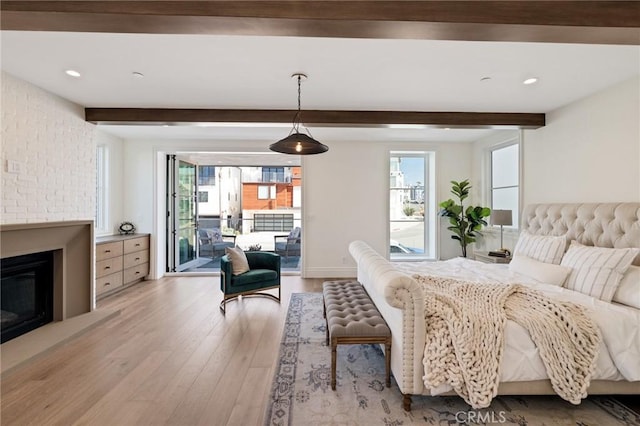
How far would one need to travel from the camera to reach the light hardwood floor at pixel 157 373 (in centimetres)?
191

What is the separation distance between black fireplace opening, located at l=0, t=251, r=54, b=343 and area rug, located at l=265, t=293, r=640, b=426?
2723mm

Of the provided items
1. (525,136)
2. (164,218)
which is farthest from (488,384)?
(164,218)

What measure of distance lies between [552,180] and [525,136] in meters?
0.85

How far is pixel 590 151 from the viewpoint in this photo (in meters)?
3.22

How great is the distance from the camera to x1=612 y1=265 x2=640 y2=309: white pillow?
2.16m

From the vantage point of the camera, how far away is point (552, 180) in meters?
3.72

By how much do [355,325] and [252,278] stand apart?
6.83 feet

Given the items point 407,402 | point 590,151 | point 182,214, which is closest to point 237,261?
point 407,402

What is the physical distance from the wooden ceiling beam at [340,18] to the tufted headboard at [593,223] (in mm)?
1682

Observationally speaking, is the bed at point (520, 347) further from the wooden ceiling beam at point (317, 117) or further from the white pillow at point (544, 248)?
the wooden ceiling beam at point (317, 117)

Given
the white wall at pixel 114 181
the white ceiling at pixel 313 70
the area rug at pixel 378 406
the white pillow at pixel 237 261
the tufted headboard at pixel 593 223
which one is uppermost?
the white ceiling at pixel 313 70

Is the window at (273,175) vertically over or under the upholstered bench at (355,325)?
over

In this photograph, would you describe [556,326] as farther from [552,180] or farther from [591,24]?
[552,180]

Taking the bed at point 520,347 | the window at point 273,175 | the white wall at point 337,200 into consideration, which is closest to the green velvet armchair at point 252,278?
the white wall at point 337,200
